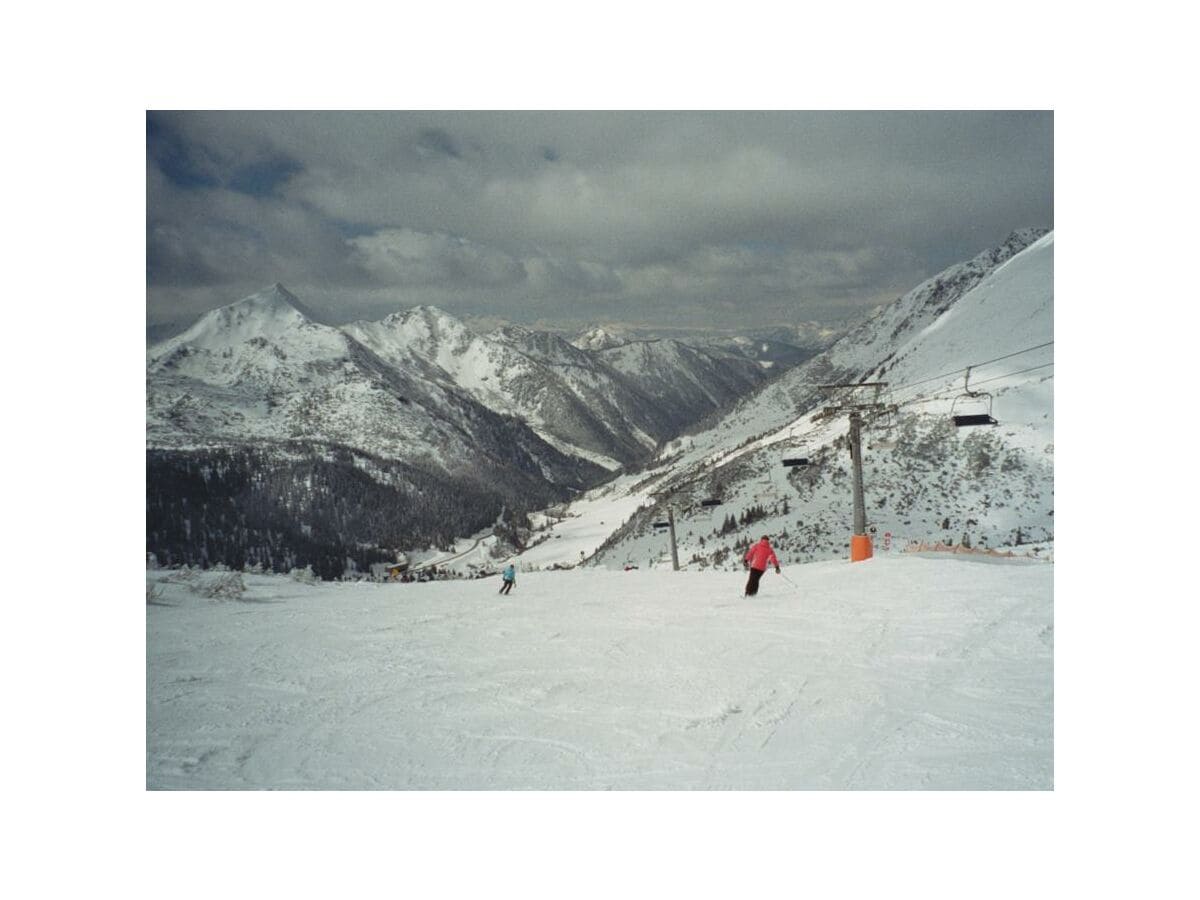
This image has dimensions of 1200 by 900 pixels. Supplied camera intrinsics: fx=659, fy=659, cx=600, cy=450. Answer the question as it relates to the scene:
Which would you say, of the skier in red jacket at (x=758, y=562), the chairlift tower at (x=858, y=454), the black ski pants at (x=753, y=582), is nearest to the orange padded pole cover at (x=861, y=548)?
the chairlift tower at (x=858, y=454)

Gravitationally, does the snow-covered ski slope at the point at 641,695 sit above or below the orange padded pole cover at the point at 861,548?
below

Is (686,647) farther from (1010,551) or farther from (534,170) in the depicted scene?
(1010,551)

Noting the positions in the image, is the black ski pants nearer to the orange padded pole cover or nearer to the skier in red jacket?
the skier in red jacket

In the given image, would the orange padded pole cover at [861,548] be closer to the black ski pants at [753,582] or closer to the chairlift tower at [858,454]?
the chairlift tower at [858,454]

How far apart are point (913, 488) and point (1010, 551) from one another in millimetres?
10251

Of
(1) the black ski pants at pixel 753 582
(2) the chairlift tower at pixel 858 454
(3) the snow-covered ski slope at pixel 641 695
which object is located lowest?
(3) the snow-covered ski slope at pixel 641 695

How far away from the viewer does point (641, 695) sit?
6070 mm

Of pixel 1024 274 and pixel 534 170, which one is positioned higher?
pixel 1024 274

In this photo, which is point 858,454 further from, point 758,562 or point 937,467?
point 937,467

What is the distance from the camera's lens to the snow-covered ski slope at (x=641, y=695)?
17.7 feet

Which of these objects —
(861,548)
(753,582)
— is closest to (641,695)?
(753,582)
